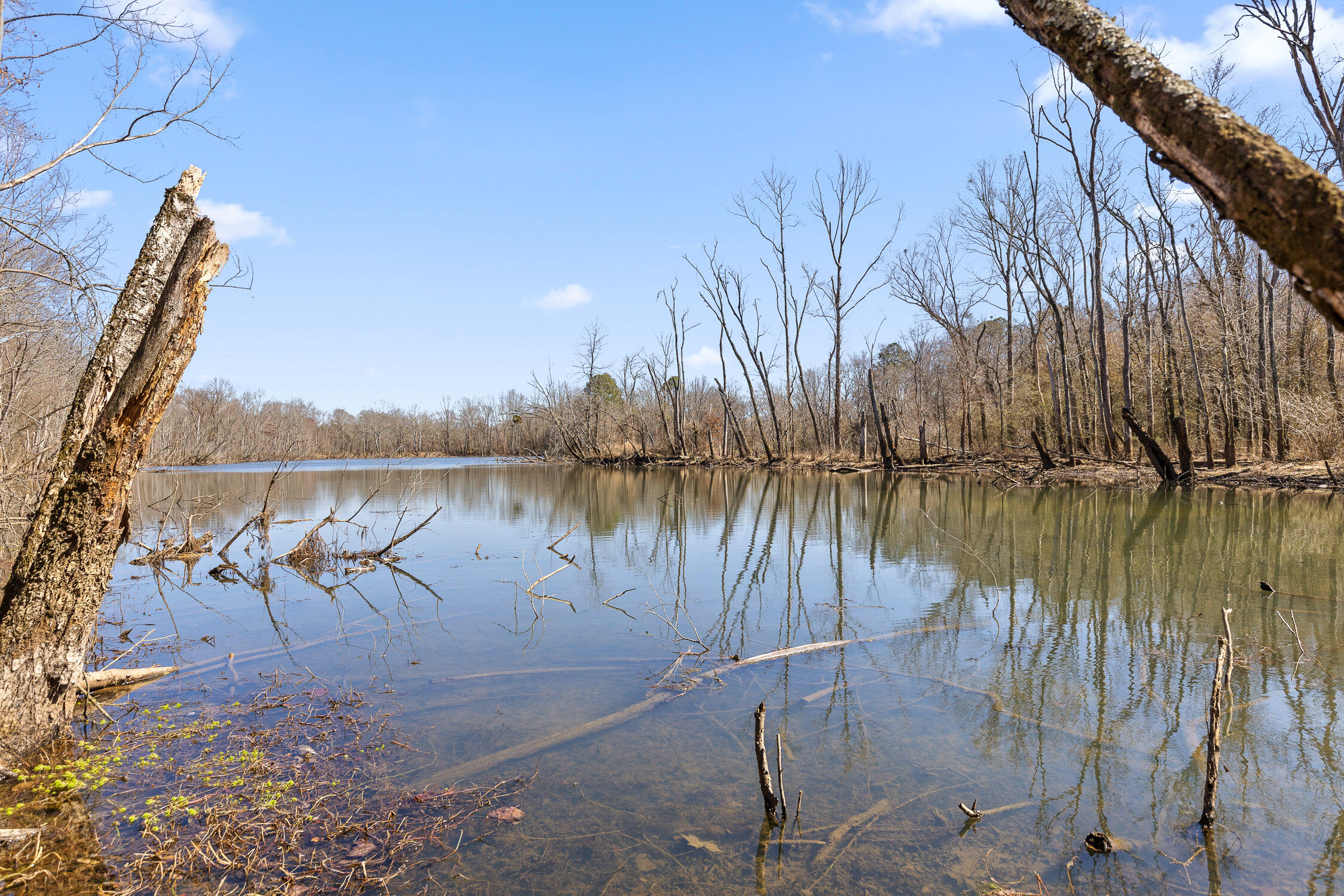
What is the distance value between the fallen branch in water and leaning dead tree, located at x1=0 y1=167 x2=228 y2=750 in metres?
2.40

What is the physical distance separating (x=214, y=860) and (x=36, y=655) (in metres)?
2.09

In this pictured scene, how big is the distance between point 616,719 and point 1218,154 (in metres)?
4.48

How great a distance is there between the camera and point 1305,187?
5.74ft

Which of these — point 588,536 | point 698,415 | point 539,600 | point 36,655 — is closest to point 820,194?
point 698,415

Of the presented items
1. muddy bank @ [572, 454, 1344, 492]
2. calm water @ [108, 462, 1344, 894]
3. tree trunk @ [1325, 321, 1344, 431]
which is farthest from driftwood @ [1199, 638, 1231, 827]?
muddy bank @ [572, 454, 1344, 492]

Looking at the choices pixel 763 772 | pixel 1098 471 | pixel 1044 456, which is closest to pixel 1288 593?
pixel 763 772

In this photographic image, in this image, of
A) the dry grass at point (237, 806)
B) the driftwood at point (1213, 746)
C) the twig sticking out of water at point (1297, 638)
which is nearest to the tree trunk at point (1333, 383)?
the twig sticking out of water at point (1297, 638)

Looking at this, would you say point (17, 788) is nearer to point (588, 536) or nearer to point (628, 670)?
point (628, 670)

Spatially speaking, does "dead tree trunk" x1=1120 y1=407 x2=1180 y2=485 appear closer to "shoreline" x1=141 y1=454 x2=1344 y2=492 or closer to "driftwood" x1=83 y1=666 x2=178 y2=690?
"shoreline" x1=141 y1=454 x2=1344 y2=492

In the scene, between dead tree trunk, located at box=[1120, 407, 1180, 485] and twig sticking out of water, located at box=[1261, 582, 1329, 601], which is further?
dead tree trunk, located at box=[1120, 407, 1180, 485]

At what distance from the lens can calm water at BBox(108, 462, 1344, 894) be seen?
320 cm

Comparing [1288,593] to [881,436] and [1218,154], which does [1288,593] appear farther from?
[881,436]

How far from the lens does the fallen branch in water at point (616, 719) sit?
4.14 metres

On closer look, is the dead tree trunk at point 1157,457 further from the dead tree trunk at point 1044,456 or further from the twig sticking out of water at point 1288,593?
the twig sticking out of water at point 1288,593
